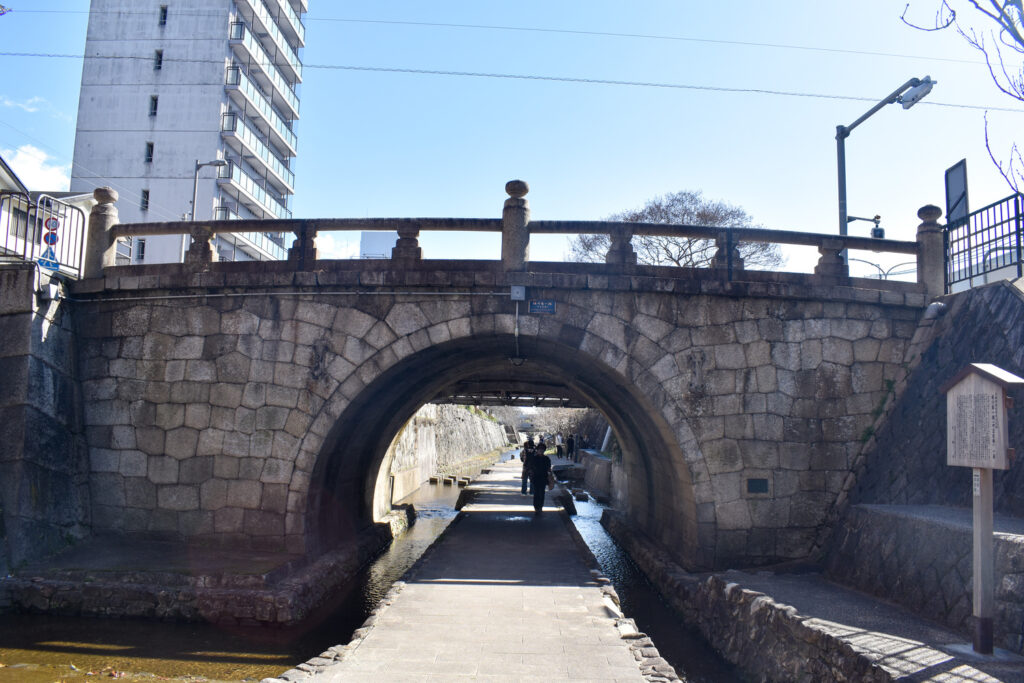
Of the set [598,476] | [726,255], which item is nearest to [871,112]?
[726,255]

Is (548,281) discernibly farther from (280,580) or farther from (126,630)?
(126,630)

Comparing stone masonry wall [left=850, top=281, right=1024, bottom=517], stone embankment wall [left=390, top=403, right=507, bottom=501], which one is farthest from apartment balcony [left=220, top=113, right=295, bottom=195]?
stone masonry wall [left=850, top=281, right=1024, bottom=517]

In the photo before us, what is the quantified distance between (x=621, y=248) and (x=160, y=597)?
709 centimetres

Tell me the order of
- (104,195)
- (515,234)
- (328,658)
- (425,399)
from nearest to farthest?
(328,658), (515,234), (104,195), (425,399)

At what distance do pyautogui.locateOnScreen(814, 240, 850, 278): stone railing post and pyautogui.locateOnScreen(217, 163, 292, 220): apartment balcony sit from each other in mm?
29585

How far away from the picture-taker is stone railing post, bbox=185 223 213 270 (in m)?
9.87

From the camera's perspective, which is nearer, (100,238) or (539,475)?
(100,238)

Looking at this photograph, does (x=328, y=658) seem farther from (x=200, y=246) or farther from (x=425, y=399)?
(x=425, y=399)

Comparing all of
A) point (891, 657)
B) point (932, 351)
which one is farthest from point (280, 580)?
point (932, 351)

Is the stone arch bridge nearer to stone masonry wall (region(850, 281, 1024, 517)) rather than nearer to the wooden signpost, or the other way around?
stone masonry wall (region(850, 281, 1024, 517))

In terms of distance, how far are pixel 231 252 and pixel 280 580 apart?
30.1 meters

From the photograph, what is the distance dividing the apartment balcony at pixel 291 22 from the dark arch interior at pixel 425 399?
33368mm

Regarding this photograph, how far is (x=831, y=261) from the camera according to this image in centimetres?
972

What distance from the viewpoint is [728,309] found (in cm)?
938
